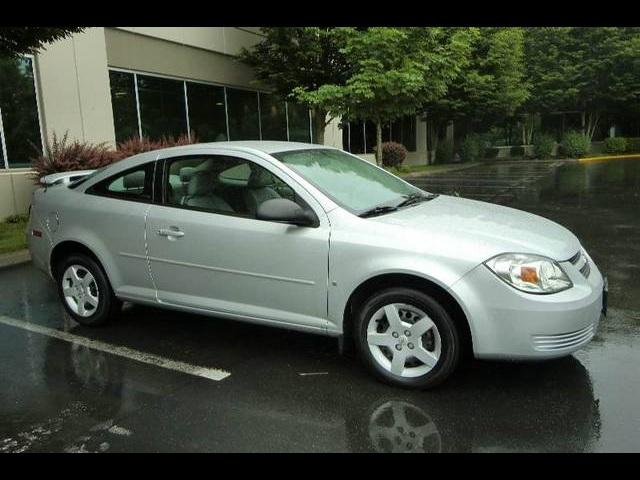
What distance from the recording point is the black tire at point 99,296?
5.07 m

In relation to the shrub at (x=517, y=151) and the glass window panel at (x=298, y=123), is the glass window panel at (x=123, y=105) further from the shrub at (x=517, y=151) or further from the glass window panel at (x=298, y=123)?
the shrub at (x=517, y=151)

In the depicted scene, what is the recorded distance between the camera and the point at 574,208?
11.9 metres

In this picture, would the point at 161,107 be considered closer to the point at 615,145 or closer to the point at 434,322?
the point at 434,322

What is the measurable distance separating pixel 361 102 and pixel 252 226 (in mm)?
13080

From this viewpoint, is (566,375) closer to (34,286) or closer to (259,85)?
(34,286)

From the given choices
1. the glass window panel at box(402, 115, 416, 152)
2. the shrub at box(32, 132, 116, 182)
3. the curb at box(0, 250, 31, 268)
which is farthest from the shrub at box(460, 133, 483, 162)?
the curb at box(0, 250, 31, 268)

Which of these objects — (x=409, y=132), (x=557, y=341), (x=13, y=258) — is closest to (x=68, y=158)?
(x=13, y=258)

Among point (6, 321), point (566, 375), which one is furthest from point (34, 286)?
point (566, 375)

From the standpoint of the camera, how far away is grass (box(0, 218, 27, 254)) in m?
8.45

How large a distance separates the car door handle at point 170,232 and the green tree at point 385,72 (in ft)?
39.5

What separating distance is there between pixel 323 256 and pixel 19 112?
942cm

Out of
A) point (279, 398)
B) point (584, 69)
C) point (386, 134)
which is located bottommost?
point (279, 398)

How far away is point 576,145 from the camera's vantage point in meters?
31.5

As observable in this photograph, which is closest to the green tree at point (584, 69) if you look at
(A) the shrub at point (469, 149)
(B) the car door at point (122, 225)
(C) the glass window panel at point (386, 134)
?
(A) the shrub at point (469, 149)
